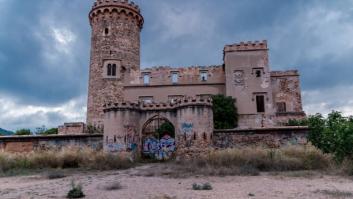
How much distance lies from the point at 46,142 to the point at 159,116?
7.73m

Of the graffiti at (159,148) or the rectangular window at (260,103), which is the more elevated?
the rectangular window at (260,103)

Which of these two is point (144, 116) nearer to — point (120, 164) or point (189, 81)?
point (120, 164)

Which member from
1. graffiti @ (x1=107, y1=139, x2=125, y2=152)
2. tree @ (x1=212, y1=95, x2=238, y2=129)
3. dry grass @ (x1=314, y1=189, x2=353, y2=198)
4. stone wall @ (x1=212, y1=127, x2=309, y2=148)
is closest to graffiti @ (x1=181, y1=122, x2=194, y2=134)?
stone wall @ (x1=212, y1=127, x2=309, y2=148)

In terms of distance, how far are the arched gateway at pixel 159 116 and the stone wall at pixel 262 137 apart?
971 mm

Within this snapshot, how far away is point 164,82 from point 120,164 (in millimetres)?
15555

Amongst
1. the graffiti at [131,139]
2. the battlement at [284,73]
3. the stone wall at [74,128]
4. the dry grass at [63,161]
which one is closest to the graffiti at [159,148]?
the graffiti at [131,139]

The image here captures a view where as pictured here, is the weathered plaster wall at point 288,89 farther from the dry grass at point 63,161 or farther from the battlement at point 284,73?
the dry grass at point 63,161

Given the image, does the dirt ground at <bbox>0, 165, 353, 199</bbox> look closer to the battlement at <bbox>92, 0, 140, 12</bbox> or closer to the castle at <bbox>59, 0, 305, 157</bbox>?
the castle at <bbox>59, 0, 305, 157</bbox>

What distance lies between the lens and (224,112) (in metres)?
27.1

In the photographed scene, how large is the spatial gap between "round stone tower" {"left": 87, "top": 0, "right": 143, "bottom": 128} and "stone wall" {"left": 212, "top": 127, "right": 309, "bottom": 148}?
14413mm

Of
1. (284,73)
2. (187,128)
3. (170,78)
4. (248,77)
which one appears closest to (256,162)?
(187,128)

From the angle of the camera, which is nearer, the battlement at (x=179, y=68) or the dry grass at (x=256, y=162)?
the dry grass at (x=256, y=162)

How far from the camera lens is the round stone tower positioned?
1208 inches

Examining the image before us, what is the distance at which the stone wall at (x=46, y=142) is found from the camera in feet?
67.3
